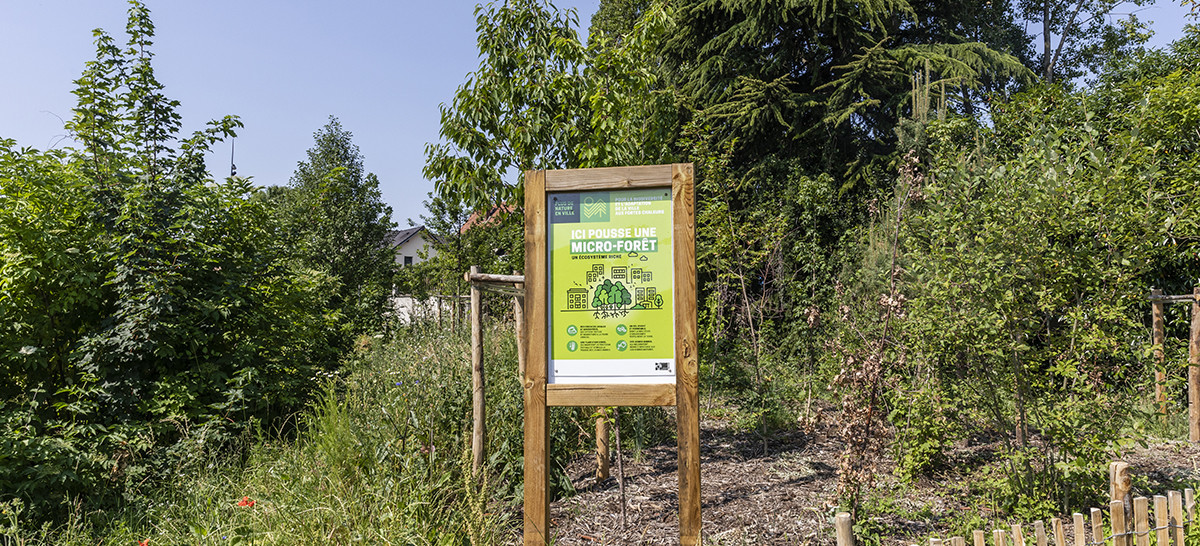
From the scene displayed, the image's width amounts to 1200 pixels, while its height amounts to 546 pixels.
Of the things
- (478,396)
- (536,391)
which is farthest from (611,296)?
(478,396)

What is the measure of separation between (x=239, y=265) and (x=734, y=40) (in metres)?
9.37

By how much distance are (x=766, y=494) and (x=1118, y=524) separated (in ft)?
6.29

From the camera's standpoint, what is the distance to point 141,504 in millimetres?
4469

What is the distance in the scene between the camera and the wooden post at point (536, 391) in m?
3.04

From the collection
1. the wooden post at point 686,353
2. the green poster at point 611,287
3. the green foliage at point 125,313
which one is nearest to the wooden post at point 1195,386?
the wooden post at point 686,353

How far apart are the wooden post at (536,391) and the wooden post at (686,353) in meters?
0.63

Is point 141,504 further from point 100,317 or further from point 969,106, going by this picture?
point 969,106

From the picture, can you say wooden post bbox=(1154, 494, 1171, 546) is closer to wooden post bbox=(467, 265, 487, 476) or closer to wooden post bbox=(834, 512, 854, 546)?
wooden post bbox=(834, 512, 854, 546)

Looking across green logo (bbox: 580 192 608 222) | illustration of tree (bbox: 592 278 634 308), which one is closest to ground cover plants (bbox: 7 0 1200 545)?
illustration of tree (bbox: 592 278 634 308)

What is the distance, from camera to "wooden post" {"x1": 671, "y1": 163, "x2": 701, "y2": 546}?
295 centimetres

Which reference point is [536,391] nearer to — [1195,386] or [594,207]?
[594,207]

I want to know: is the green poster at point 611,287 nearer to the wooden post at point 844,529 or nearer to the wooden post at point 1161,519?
the wooden post at point 844,529

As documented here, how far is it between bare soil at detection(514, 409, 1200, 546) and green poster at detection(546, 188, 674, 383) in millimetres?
1289

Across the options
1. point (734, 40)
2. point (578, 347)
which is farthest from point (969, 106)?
point (578, 347)
